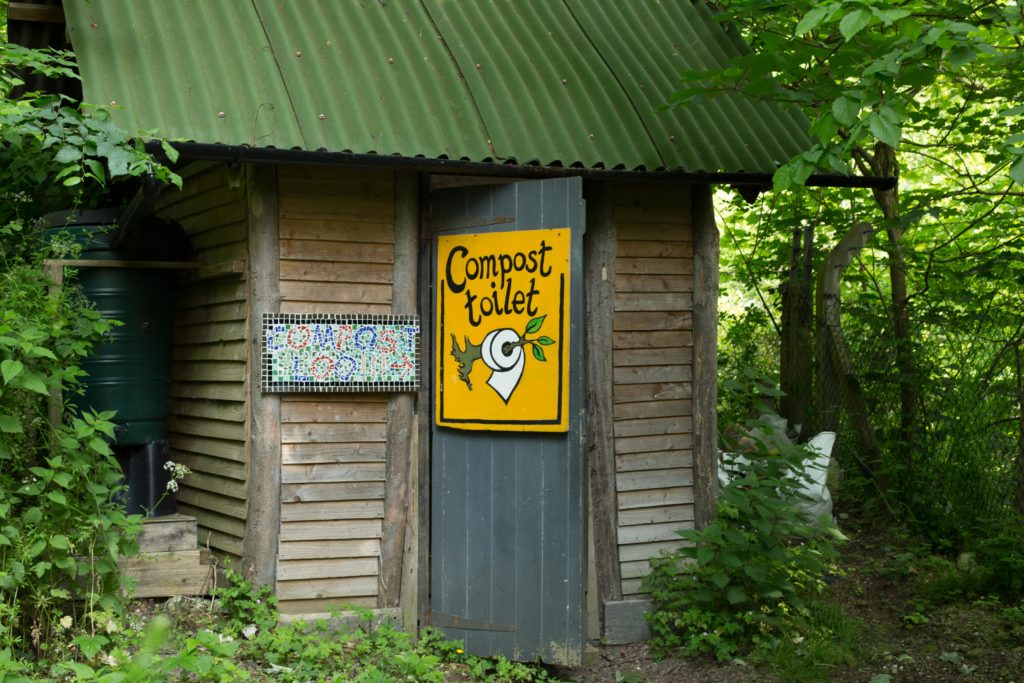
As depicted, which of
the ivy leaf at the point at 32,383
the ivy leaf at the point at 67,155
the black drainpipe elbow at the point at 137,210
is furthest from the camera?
the black drainpipe elbow at the point at 137,210

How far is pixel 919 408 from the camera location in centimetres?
864

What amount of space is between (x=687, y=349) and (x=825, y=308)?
2.80 metres

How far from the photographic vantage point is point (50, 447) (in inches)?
200

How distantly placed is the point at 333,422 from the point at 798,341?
5218mm

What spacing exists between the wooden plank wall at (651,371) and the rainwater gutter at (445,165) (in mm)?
319

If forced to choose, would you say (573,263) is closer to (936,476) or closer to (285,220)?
(285,220)

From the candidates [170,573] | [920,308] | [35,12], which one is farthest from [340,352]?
[920,308]

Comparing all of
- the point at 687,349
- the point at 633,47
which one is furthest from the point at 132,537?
the point at 633,47

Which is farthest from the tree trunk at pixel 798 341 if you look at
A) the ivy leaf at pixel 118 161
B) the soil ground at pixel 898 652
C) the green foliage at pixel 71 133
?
the ivy leaf at pixel 118 161

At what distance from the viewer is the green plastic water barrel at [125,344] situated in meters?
6.16

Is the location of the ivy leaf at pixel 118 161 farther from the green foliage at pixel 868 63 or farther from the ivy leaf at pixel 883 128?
the ivy leaf at pixel 883 128

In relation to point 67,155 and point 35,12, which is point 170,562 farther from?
point 35,12

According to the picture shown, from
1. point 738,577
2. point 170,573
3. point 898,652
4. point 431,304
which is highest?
point 431,304

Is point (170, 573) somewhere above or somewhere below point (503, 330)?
below
